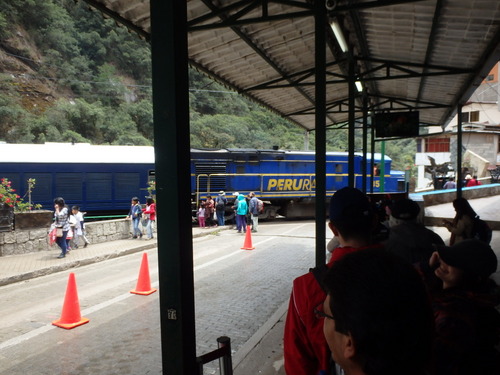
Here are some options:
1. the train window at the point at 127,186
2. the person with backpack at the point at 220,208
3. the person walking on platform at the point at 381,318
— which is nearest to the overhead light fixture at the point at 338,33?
the person walking on platform at the point at 381,318

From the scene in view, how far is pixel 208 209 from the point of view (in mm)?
17750

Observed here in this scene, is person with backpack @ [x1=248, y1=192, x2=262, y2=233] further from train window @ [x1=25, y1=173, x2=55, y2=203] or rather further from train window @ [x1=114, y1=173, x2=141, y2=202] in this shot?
train window @ [x1=25, y1=173, x2=55, y2=203]

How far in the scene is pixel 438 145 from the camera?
138 ft

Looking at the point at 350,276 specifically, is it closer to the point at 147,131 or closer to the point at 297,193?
the point at 297,193

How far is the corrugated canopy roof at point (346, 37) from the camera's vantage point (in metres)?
5.17

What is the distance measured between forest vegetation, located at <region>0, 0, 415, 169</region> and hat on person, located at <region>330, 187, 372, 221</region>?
3198 centimetres

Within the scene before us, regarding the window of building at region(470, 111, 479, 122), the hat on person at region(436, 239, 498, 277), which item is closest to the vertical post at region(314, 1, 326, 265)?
the hat on person at region(436, 239, 498, 277)

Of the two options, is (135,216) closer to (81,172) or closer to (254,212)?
(254,212)

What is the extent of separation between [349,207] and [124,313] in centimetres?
567

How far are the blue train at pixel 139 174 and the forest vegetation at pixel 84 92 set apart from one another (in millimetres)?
13661

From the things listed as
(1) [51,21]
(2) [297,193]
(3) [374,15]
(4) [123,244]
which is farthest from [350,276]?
(1) [51,21]

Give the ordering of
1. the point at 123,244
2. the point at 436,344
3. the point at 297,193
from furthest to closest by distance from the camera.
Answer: the point at 297,193 → the point at 123,244 → the point at 436,344

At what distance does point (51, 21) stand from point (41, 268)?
50712mm

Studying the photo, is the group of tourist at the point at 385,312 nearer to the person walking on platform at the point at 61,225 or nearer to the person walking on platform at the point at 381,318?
the person walking on platform at the point at 381,318
